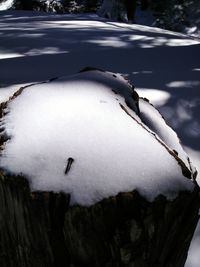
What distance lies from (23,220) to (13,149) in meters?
0.25

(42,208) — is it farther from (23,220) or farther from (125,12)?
(125,12)

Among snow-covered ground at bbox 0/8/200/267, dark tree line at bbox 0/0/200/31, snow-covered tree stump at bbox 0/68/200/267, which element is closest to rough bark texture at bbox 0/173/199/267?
snow-covered tree stump at bbox 0/68/200/267

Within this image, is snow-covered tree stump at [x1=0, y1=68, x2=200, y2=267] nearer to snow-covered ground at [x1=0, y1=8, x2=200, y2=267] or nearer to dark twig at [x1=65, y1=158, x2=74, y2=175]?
dark twig at [x1=65, y1=158, x2=74, y2=175]

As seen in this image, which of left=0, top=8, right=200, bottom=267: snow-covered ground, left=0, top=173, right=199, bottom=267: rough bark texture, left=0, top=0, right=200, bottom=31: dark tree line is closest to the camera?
left=0, top=173, right=199, bottom=267: rough bark texture

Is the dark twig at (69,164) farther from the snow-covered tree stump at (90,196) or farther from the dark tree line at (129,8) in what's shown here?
the dark tree line at (129,8)

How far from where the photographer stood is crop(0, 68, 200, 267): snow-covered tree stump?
1.15 meters

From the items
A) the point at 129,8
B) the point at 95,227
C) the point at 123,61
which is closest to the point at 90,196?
the point at 95,227

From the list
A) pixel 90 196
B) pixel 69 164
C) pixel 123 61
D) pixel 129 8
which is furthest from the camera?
pixel 129 8

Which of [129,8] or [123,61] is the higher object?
[129,8]

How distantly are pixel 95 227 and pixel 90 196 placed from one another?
0.11m

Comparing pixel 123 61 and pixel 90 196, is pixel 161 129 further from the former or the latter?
pixel 123 61

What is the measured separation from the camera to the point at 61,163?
1.24 meters

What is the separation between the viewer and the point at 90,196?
113 centimetres

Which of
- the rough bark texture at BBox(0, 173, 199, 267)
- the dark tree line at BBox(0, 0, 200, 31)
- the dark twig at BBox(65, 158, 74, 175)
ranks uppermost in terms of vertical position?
the dark tree line at BBox(0, 0, 200, 31)
